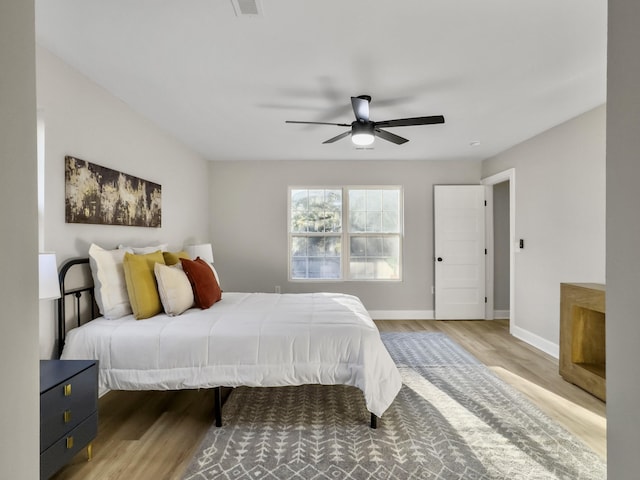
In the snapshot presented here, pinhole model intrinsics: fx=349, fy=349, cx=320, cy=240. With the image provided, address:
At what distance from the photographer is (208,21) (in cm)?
198

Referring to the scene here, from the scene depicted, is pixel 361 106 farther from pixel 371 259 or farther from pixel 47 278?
pixel 371 259

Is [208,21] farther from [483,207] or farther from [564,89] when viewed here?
[483,207]

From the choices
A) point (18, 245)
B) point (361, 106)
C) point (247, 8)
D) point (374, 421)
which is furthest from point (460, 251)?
point (18, 245)

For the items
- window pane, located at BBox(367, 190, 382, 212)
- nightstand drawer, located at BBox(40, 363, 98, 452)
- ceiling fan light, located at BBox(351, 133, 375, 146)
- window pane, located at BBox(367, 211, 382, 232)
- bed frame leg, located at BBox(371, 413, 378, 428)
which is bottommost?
bed frame leg, located at BBox(371, 413, 378, 428)

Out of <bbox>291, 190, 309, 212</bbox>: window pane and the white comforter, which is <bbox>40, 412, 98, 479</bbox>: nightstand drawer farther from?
<bbox>291, 190, 309, 212</bbox>: window pane

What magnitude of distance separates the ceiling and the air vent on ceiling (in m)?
0.02

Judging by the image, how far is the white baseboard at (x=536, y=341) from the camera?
12.3ft

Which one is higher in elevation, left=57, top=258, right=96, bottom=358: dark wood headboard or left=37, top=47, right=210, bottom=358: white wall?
left=37, top=47, right=210, bottom=358: white wall

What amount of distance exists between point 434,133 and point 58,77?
354cm

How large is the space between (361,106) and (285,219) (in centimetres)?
294

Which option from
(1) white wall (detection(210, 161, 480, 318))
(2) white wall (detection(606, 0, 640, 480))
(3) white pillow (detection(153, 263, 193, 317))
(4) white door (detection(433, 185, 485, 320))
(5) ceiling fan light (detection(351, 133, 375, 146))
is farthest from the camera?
(1) white wall (detection(210, 161, 480, 318))

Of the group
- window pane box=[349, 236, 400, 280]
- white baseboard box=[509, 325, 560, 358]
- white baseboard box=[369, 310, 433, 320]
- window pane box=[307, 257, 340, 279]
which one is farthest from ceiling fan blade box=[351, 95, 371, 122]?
white baseboard box=[369, 310, 433, 320]

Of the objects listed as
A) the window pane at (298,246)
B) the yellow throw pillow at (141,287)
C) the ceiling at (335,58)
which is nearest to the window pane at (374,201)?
the window pane at (298,246)

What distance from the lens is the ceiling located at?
190 cm
